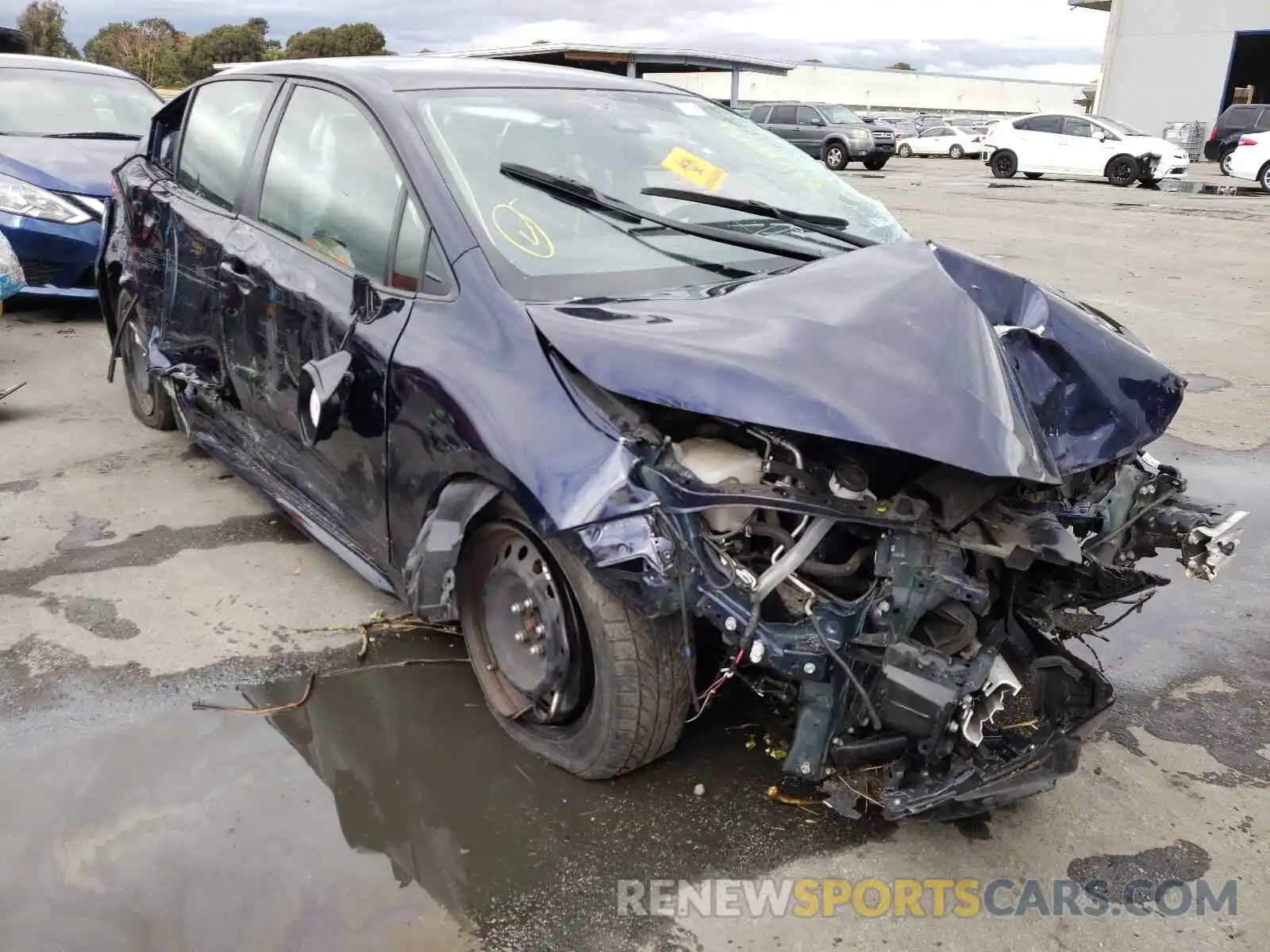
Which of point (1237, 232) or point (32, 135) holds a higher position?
point (32, 135)

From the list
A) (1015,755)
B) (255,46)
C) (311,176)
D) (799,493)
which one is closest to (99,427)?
(311,176)

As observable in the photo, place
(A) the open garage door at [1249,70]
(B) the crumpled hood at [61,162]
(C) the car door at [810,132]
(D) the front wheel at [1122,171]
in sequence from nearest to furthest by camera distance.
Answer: (B) the crumpled hood at [61,162] < (D) the front wheel at [1122,171] < (C) the car door at [810,132] < (A) the open garage door at [1249,70]

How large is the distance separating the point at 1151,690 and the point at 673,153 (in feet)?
7.85

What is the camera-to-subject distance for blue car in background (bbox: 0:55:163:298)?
7168 mm

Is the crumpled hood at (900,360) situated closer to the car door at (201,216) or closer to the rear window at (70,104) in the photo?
the car door at (201,216)

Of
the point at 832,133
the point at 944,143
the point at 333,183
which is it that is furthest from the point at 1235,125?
the point at 333,183

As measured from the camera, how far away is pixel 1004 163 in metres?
24.8

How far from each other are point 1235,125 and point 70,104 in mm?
26406

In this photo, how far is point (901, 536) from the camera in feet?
7.35

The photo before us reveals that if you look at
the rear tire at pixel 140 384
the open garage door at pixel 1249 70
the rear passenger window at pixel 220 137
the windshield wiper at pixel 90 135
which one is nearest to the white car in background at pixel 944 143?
the open garage door at pixel 1249 70

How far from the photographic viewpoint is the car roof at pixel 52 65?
8.48m

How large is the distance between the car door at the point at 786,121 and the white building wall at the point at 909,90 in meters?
38.7

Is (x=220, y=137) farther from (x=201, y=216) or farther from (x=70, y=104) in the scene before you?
(x=70, y=104)

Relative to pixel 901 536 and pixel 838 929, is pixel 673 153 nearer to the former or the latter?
pixel 901 536
